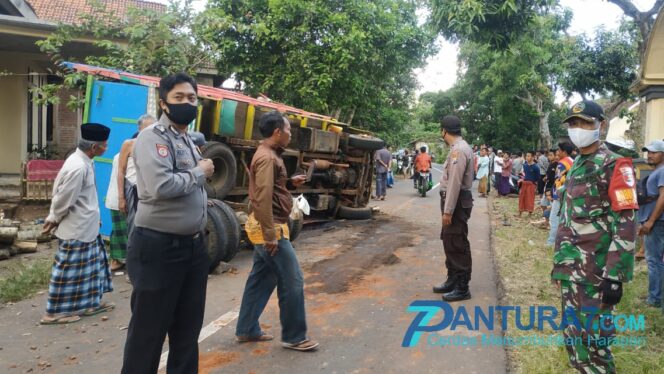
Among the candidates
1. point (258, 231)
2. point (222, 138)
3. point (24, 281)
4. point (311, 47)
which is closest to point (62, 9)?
point (311, 47)

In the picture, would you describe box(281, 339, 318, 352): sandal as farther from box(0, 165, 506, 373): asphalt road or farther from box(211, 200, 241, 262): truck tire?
box(211, 200, 241, 262): truck tire

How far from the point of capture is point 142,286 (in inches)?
107

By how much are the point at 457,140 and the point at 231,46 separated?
892cm

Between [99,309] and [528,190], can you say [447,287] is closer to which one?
[99,309]

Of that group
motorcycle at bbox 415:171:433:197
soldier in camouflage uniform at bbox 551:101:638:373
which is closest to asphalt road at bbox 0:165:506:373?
soldier in camouflage uniform at bbox 551:101:638:373

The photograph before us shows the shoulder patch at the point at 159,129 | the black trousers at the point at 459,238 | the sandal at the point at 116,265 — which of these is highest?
the shoulder patch at the point at 159,129

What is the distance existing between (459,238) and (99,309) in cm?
368

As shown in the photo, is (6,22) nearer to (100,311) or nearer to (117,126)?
(117,126)

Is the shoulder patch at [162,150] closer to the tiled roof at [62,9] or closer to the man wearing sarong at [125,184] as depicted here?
the man wearing sarong at [125,184]

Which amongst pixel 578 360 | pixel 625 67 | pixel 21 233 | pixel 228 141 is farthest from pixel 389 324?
pixel 625 67

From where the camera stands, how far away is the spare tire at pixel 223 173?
7418 millimetres

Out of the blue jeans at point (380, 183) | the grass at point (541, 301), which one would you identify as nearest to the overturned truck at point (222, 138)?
the grass at point (541, 301)

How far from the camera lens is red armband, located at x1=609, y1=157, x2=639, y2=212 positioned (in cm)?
288

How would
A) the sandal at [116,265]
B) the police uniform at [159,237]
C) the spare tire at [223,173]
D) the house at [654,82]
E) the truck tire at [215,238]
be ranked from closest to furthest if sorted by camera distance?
the police uniform at [159,237] → the truck tire at [215,238] → the sandal at [116,265] → the spare tire at [223,173] → the house at [654,82]
